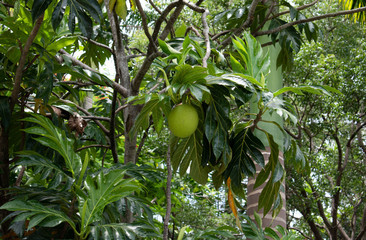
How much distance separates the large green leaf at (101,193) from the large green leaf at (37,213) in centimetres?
9

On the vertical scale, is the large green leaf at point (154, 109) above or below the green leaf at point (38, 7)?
below

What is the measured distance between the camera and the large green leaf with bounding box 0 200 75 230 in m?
1.81

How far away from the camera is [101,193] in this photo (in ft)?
6.39

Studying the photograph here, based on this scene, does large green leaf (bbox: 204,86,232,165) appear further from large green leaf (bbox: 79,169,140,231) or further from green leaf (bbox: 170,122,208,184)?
large green leaf (bbox: 79,169,140,231)

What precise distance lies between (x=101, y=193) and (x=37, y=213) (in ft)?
0.88

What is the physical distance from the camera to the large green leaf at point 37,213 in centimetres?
181

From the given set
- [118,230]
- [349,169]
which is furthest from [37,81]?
[349,169]

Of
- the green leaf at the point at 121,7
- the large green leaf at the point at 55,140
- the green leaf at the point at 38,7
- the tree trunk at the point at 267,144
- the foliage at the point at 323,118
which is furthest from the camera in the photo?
the foliage at the point at 323,118

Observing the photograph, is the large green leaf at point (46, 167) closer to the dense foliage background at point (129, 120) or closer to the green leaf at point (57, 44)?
the dense foliage background at point (129, 120)

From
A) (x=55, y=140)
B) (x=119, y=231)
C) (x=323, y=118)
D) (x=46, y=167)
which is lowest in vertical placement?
(x=119, y=231)

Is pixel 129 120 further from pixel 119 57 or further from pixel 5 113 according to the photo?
pixel 5 113

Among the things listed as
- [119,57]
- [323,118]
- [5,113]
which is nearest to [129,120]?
[119,57]

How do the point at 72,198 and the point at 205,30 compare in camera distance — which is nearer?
the point at 205,30

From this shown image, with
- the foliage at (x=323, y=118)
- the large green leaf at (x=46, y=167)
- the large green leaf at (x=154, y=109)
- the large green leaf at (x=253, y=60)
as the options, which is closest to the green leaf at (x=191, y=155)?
the large green leaf at (x=154, y=109)
